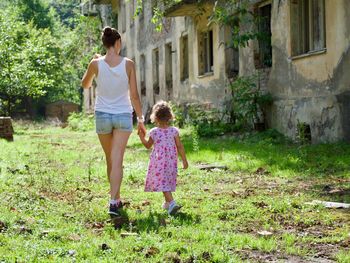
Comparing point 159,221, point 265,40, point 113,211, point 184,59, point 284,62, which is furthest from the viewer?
point 184,59

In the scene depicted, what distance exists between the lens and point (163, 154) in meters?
5.82

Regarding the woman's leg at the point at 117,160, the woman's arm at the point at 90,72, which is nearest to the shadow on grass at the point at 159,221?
the woman's leg at the point at 117,160

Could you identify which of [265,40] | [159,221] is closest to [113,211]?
[159,221]

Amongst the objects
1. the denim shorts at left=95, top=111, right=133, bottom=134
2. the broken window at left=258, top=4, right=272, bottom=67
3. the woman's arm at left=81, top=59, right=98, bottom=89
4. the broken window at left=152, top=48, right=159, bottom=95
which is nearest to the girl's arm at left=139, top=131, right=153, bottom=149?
the denim shorts at left=95, top=111, right=133, bottom=134

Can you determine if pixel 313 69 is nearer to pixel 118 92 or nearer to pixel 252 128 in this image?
pixel 252 128

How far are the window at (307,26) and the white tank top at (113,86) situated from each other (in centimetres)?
736

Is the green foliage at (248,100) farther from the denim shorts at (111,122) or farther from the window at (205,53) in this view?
the denim shorts at (111,122)

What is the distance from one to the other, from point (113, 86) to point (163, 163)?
911 millimetres

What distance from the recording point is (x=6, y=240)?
435cm

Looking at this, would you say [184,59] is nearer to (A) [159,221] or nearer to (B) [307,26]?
(B) [307,26]

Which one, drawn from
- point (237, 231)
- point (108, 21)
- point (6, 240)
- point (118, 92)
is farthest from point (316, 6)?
point (108, 21)

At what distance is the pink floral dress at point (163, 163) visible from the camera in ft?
18.8

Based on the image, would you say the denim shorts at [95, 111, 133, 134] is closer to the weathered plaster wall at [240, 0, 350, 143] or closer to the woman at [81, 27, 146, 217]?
the woman at [81, 27, 146, 217]

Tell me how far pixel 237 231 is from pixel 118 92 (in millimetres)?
1849
